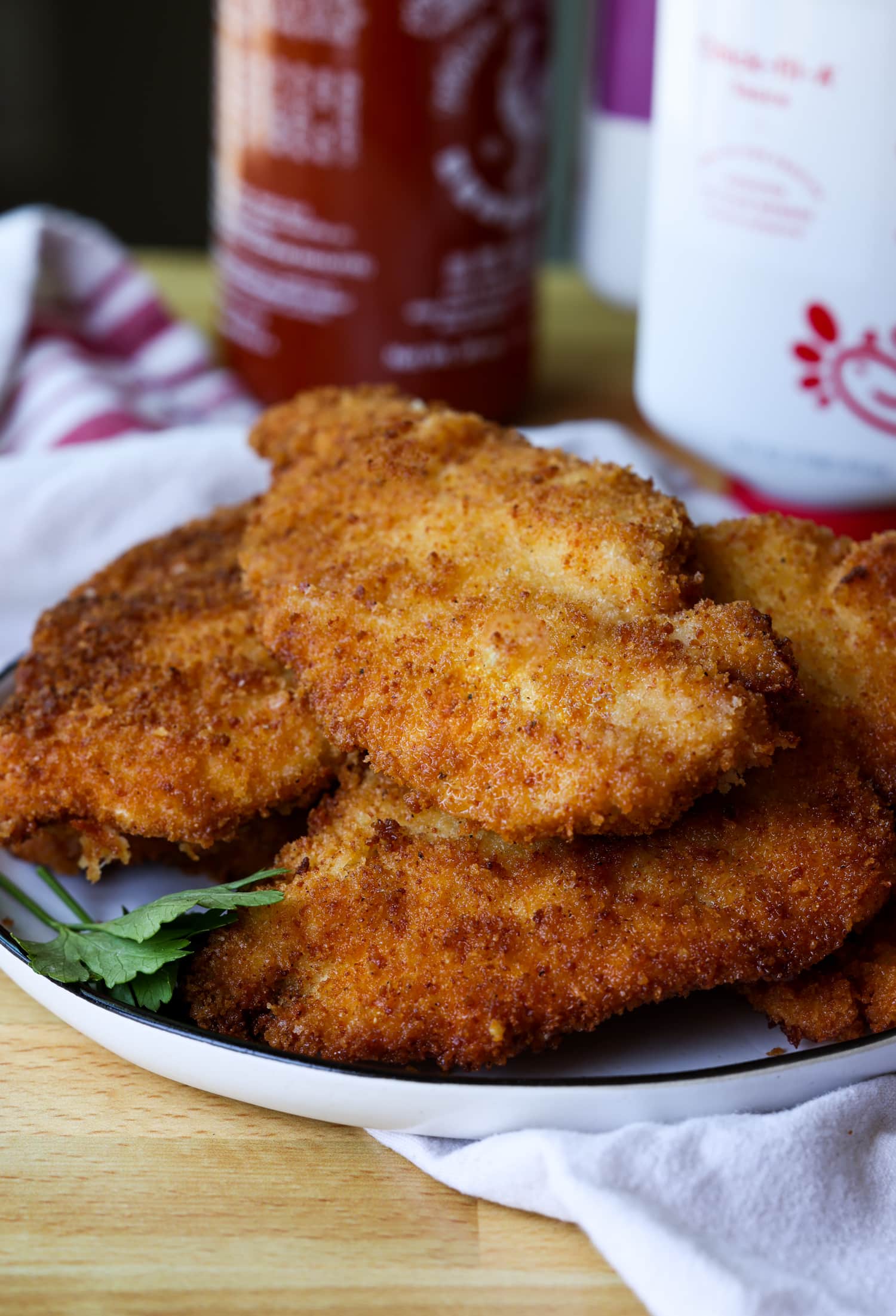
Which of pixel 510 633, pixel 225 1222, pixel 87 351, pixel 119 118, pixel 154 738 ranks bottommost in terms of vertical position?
pixel 119 118

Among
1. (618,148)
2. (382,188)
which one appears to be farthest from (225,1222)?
(618,148)

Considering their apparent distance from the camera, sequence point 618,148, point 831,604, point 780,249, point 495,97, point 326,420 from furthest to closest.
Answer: point 618,148 < point 495,97 < point 780,249 < point 326,420 < point 831,604

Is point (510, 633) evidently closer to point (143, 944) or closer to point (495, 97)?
point (143, 944)

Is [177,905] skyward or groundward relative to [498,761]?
groundward

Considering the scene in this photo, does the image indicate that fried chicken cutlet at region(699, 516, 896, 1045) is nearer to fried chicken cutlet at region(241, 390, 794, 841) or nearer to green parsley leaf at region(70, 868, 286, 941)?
fried chicken cutlet at region(241, 390, 794, 841)

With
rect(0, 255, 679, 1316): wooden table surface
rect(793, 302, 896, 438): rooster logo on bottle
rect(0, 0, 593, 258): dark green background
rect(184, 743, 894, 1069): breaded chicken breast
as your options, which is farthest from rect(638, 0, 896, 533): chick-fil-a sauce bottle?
rect(0, 0, 593, 258): dark green background

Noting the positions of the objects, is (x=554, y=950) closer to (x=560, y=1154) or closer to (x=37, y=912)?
(x=560, y=1154)

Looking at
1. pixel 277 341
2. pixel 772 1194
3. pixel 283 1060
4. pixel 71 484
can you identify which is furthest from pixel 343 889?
pixel 277 341

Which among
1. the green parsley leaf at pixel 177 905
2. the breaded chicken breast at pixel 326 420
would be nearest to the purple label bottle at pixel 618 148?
the breaded chicken breast at pixel 326 420
